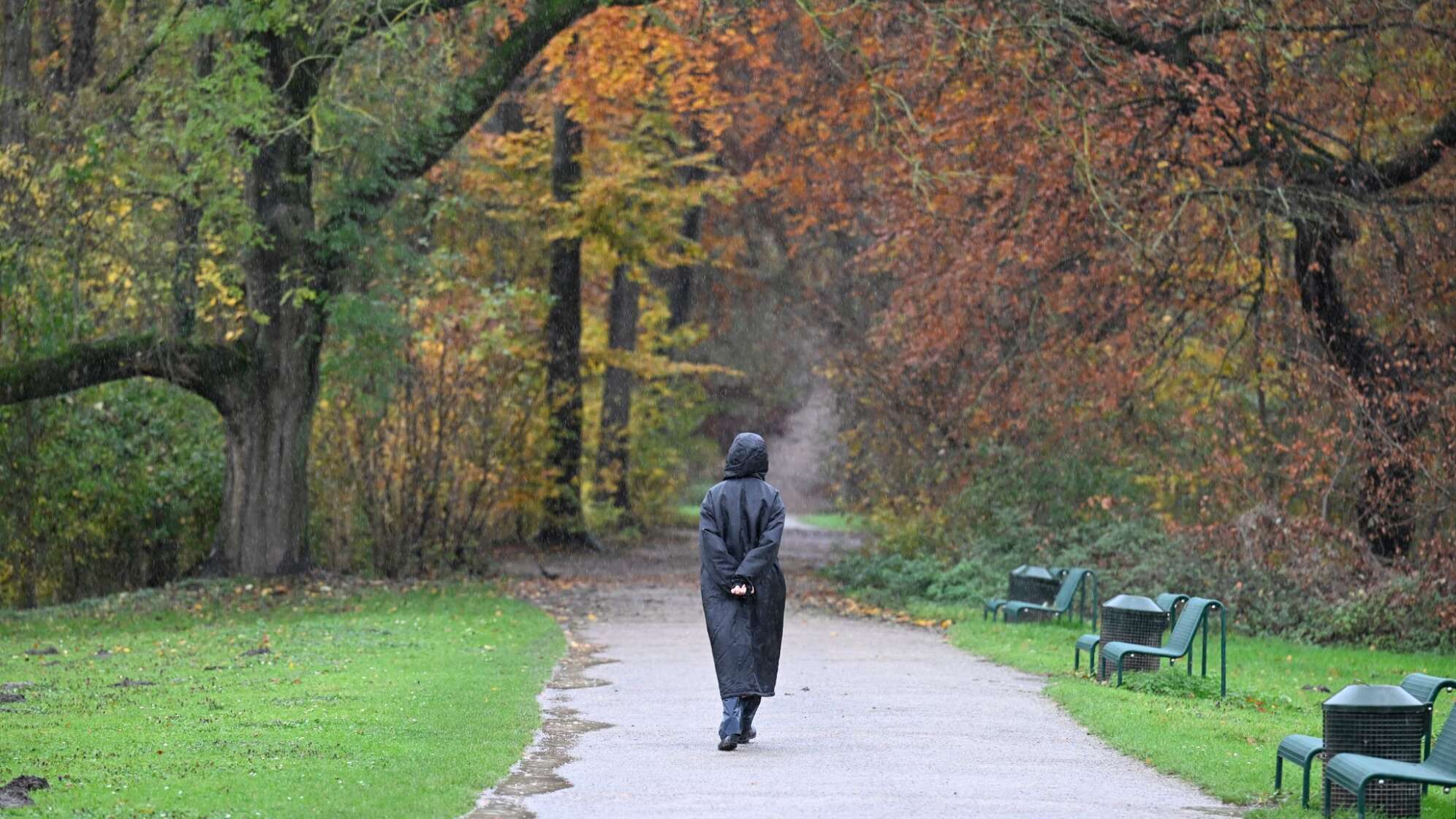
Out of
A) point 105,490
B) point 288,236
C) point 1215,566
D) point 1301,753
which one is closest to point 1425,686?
point 1301,753

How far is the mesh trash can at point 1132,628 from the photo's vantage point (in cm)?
1349

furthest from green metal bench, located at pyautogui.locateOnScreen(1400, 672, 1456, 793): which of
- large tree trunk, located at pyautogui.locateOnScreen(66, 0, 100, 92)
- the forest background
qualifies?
large tree trunk, located at pyautogui.locateOnScreen(66, 0, 100, 92)

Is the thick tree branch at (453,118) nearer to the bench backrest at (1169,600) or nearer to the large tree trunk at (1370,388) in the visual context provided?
the large tree trunk at (1370,388)

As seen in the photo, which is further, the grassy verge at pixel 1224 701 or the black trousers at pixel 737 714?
the black trousers at pixel 737 714

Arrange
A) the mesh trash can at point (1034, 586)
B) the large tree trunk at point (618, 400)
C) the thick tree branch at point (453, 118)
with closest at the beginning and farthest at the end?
the mesh trash can at point (1034, 586), the thick tree branch at point (453, 118), the large tree trunk at point (618, 400)

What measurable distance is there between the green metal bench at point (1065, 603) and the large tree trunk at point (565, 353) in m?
12.5

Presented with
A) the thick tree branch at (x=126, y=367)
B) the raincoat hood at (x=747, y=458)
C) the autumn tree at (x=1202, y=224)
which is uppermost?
the autumn tree at (x=1202, y=224)

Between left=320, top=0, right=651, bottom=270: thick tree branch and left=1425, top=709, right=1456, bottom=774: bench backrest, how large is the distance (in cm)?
1552

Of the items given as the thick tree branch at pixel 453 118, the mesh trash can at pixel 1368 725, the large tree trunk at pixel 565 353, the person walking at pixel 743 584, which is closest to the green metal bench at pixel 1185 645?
the person walking at pixel 743 584

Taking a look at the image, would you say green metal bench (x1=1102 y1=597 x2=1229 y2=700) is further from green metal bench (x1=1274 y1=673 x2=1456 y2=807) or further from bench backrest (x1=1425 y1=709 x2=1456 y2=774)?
bench backrest (x1=1425 y1=709 x2=1456 y2=774)

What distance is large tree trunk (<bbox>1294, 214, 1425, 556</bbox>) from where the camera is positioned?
57.6 ft

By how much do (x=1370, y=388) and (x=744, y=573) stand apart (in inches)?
434

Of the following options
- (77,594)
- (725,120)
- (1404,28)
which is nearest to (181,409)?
(77,594)

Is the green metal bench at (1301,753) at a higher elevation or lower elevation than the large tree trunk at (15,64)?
lower
